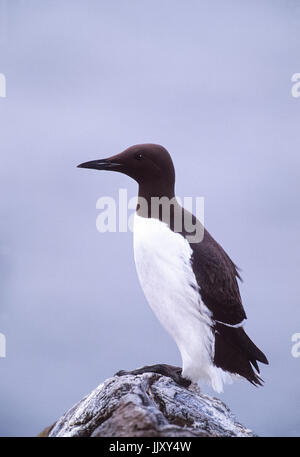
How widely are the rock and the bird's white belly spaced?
0.84 feet

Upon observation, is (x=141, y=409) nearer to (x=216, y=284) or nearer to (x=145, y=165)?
(x=216, y=284)

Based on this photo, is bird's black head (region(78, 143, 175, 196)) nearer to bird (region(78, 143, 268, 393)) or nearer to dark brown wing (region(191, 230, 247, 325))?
bird (region(78, 143, 268, 393))

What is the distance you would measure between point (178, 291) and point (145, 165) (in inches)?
36.2

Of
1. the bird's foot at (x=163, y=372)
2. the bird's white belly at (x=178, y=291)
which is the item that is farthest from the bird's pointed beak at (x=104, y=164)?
the bird's foot at (x=163, y=372)

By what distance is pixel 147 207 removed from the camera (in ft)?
14.1

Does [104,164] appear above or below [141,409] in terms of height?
above

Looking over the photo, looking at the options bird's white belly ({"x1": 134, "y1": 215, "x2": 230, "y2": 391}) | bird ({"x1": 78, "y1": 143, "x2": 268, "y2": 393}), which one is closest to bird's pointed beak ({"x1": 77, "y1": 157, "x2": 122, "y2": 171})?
bird ({"x1": 78, "y1": 143, "x2": 268, "y2": 393})

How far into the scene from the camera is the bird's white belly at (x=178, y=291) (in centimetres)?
415

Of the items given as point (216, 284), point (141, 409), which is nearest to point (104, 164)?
point (216, 284)

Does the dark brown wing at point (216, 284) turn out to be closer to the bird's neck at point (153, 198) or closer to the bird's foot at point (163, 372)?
the bird's neck at point (153, 198)

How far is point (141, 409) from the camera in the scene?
10.4ft
